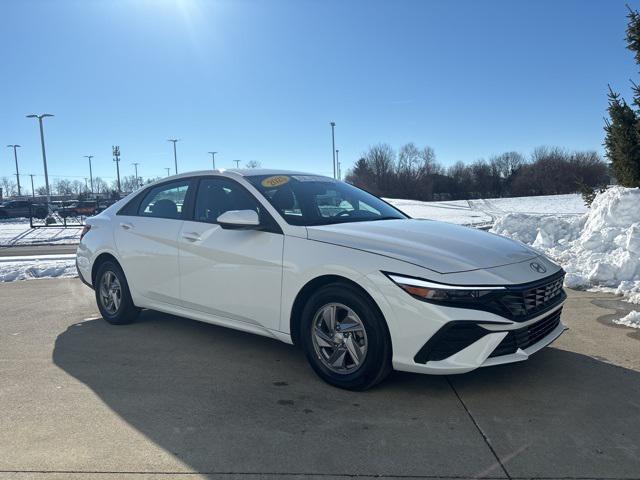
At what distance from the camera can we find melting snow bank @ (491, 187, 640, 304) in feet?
22.9

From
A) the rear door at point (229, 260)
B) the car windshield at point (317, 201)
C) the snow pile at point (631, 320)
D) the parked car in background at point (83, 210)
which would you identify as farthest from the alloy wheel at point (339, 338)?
the parked car in background at point (83, 210)

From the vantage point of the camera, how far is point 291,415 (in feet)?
11.1

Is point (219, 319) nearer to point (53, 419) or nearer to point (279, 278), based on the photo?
point (279, 278)

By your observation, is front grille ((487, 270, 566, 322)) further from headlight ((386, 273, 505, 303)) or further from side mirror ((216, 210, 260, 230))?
side mirror ((216, 210, 260, 230))

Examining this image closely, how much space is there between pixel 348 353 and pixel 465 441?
1.00 meters

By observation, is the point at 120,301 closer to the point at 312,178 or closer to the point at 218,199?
the point at 218,199

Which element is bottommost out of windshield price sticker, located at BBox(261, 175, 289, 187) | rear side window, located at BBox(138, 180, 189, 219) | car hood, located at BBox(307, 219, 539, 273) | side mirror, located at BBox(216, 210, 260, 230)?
car hood, located at BBox(307, 219, 539, 273)

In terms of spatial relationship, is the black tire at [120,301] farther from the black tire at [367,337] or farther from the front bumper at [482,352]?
the front bumper at [482,352]

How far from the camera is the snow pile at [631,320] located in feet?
16.9

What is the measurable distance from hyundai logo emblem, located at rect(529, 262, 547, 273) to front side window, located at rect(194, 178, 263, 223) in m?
2.19

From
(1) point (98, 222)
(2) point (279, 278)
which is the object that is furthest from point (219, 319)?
(1) point (98, 222)

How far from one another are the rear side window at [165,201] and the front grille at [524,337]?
3090 millimetres

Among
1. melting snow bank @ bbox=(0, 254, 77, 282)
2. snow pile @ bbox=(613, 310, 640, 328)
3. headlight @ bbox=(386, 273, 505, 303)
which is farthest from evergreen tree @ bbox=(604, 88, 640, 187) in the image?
melting snow bank @ bbox=(0, 254, 77, 282)

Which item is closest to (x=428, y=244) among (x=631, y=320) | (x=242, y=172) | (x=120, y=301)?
(x=242, y=172)
